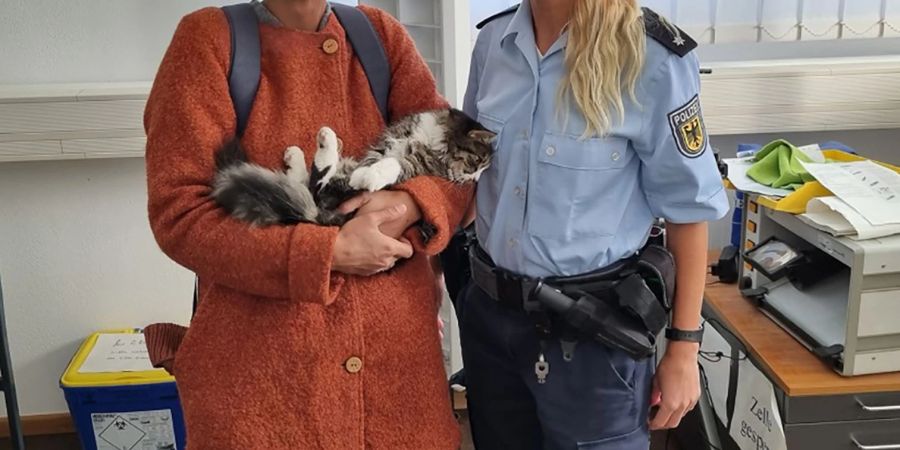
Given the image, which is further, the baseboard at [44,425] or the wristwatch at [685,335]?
the baseboard at [44,425]

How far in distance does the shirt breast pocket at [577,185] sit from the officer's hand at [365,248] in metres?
0.25

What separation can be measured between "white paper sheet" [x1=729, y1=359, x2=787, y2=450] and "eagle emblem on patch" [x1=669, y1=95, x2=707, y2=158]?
0.75 m

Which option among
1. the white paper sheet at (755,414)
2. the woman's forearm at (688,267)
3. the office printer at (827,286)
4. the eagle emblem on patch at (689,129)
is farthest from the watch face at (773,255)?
the eagle emblem on patch at (689,129)

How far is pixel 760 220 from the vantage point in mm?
1871

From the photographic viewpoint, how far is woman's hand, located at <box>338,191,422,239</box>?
1.04 metres

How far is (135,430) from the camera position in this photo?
2.13 metres

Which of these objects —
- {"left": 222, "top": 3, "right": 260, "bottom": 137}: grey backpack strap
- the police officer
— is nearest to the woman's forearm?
the police officer

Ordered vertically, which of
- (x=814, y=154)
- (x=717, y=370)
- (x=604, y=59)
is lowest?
(x=717, y=370)

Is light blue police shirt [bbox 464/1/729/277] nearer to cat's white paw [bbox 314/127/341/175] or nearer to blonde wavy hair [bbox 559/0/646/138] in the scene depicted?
blonde wavy hair [bbox 559/0/646/138]

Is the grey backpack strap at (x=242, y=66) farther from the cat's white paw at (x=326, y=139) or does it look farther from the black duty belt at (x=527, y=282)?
the black duty belt at (x=527, y=282)

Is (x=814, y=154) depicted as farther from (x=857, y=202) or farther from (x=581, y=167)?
(x=581, y=167)

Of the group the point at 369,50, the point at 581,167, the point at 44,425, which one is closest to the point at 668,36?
the point at 581,167

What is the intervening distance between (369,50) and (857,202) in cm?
109

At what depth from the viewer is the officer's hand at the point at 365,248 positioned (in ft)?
3.22
